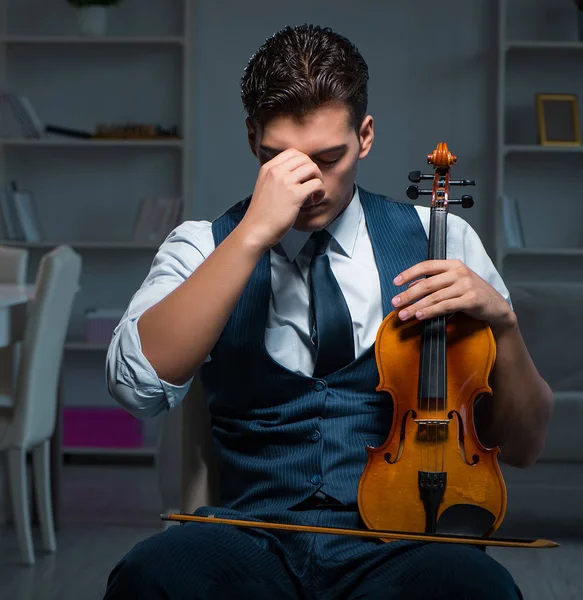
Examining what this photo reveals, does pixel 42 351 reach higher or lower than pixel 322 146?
lower

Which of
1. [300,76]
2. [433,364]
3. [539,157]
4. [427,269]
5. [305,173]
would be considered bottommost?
[433,364]

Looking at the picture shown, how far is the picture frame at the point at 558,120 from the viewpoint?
14.0 ft

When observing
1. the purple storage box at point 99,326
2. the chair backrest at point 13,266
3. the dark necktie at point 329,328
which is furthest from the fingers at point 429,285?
the purple storage box at point 99,326

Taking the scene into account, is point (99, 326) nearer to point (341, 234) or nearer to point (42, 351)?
point (42, 351)

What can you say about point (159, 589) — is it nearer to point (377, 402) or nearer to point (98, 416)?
point (377, 402)

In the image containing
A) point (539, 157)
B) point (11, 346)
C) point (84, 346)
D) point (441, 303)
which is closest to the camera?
point (441, 303)

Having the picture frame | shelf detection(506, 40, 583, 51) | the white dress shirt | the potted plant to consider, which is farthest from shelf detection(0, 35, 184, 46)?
the white dress shirt

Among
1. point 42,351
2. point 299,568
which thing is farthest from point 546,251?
point 299,568

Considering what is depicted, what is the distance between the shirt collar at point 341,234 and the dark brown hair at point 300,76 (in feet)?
0.43

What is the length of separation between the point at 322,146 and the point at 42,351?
1807 millimetres

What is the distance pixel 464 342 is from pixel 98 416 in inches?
133

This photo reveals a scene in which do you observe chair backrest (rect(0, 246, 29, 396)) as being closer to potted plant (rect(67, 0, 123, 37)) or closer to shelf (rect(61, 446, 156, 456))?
shelf (rect(61, 446, 156, 456))

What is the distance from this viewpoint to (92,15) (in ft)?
14.1

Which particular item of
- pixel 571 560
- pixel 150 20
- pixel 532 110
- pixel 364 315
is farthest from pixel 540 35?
pixel 364 315
